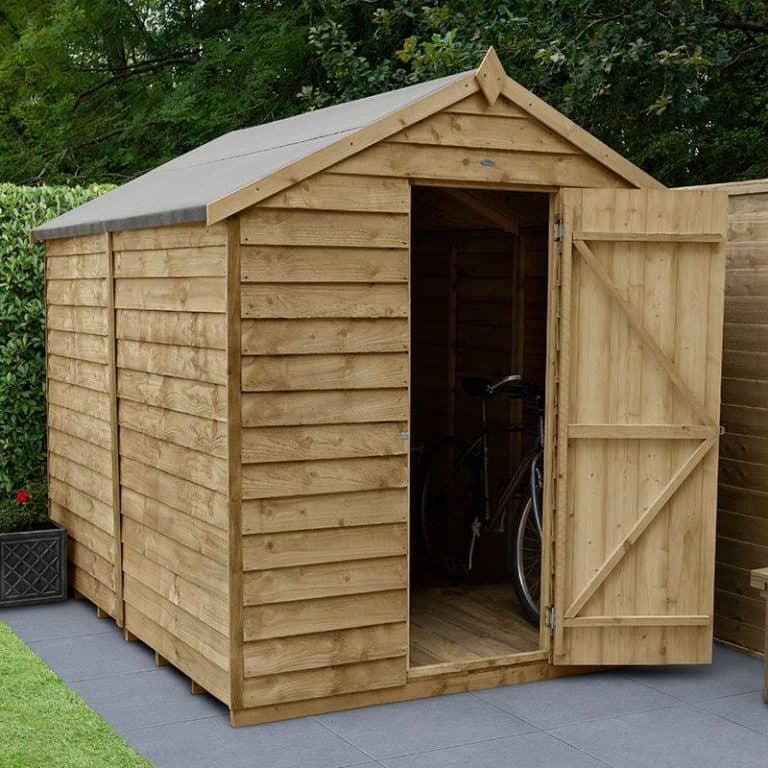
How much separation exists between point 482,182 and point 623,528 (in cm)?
176

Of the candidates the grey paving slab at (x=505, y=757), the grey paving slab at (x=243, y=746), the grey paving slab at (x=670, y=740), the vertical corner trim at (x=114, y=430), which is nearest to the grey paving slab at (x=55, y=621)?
the vertical corner trim at (x=114, y=430)

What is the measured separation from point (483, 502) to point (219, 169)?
253 centimetres

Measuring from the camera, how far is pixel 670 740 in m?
5.13

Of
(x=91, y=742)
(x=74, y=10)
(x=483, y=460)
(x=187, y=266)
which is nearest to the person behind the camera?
(x=91, y=742)

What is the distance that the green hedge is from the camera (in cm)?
803

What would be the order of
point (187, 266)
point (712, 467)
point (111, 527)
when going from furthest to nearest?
point (111, 527)
point (712, 467)
point (187, 266)

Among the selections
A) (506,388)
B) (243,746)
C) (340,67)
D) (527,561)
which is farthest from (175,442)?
(340,67)

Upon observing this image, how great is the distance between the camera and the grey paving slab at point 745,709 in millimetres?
5352

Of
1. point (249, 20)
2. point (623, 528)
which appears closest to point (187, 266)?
point (623, 528)

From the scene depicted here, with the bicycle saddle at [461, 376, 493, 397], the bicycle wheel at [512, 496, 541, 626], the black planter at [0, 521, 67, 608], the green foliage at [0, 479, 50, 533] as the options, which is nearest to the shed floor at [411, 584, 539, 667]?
the bicycle wheel at [512, 496, 541, 626]

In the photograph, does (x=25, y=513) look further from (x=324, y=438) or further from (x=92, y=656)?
(x=324, y=438)

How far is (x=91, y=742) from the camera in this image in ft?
16.4

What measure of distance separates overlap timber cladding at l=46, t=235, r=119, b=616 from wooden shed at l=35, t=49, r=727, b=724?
88mm

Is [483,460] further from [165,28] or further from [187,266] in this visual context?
[165,28]
